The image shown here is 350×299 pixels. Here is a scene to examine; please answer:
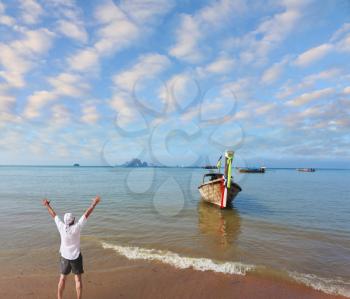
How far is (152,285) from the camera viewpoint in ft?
24.6

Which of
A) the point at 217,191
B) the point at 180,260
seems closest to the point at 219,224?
the point at 217,191

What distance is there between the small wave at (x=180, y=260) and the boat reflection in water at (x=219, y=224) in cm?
228

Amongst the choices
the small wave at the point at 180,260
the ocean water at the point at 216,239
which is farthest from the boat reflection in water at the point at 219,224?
the small wave at the point at 180,260

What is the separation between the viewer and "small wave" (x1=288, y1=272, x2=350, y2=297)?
7.55 m

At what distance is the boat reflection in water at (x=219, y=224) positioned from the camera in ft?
41.2

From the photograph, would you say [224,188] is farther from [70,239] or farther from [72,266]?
[70,239]

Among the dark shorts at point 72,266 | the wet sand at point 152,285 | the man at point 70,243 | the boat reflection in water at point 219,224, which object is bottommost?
the wet sand at point 152,285

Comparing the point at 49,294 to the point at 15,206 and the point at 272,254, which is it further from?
the point at 15,206

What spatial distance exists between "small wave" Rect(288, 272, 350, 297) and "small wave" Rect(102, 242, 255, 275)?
151 cm

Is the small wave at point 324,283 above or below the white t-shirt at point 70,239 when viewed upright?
below

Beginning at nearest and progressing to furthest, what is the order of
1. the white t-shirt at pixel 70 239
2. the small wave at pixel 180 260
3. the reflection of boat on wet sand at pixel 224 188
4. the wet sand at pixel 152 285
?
the white t-shirt at pixel 70 239, the wet sand at pixel 152 285, the small wave at pixel 180 260, the reflection of boat on wet sand at pixel 224 188

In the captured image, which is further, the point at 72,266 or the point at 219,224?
the point at 219,224

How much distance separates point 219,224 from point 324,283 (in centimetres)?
852

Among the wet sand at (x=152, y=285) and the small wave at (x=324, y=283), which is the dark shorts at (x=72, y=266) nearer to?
the wet sand at (x=152, y=285)
